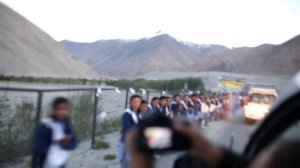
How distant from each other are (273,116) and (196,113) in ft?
54.3

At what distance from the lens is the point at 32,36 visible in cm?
11581

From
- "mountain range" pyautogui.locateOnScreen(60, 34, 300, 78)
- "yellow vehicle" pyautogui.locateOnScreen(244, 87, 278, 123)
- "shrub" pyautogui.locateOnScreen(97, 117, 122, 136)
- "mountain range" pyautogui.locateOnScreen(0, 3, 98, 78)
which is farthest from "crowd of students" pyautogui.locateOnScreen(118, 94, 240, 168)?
"mountain range" pyautogui.locateOnScreen(0, 3, 98, 78)

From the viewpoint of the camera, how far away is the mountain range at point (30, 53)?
90.2 metres

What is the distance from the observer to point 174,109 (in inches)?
544

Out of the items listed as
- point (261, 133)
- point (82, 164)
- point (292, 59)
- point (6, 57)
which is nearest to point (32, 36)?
point (6, 57)

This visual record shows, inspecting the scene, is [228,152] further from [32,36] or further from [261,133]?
[32,36]

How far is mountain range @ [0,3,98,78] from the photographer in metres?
90.2

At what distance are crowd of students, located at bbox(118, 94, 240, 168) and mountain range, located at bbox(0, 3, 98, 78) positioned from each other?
65925 millimetres

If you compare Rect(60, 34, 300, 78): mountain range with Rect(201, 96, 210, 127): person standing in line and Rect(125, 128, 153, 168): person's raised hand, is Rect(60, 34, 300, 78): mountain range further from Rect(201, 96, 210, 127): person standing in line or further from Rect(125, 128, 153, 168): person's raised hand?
Rect(125, 128, 153, 168): person's raised hand

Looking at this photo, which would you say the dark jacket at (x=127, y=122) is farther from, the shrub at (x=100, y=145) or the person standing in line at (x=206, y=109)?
the person standing in line at (x=206, y=109)

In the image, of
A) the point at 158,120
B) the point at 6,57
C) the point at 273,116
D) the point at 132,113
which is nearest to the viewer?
the point at 158,120

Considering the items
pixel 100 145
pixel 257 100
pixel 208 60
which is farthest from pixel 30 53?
pixel 100 145

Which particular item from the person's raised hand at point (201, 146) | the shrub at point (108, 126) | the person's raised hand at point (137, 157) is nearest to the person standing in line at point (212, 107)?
the shrub at point (108, 126)

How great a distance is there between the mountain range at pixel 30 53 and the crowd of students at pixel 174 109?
6593cm
